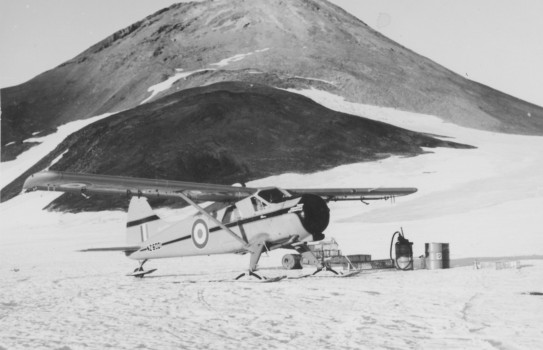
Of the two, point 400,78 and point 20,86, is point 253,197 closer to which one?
point 400,78

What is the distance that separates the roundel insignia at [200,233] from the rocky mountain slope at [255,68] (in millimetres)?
82951

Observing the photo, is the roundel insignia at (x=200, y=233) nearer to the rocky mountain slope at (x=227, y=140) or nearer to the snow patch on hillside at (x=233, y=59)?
the rocky mountain slope at (x=227, y=140)

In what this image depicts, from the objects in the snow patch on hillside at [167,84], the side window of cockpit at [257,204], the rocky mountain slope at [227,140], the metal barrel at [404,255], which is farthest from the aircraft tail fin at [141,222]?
the snow patch on hillside at [167,84]

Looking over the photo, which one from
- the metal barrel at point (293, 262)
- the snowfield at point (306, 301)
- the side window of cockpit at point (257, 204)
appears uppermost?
the side window of cockpit at point (257, 204)

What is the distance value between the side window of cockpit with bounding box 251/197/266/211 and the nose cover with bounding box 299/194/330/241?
49.0 inches

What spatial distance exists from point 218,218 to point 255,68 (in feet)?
303

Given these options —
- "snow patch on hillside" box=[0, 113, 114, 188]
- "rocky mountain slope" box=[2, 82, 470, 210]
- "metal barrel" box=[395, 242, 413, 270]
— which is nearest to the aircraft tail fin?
"metal barrel" box=[395, 242, 413, 270]

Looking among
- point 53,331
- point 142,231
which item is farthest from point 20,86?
point 53,331

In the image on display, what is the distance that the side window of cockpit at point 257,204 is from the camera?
1652 cm

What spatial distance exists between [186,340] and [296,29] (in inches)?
4813

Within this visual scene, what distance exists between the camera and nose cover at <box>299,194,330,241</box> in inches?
611

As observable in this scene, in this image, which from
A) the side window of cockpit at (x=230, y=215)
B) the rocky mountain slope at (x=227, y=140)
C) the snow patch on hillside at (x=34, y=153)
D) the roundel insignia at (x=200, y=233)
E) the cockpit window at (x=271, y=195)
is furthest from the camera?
the snow patch on hillside at (x=34, y=153)

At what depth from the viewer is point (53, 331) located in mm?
8789

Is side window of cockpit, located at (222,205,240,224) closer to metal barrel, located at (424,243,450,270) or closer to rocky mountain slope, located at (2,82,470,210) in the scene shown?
metal barrel, located at (424,243,450,270)
